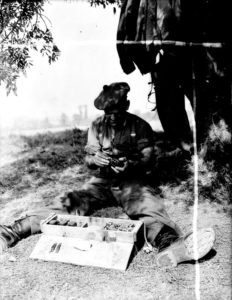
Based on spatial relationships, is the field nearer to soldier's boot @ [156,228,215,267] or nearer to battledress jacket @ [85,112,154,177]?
soldier's boot @ [156,228,215,267]

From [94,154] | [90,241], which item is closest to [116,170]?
[94,154]

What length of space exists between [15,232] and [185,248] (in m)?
2.23

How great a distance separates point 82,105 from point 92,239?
11.4 m

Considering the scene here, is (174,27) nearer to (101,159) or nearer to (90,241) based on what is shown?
(101,159)

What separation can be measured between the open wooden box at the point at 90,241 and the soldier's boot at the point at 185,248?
0.38 m

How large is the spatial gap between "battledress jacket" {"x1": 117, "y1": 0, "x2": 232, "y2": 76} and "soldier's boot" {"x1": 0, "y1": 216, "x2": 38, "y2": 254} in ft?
8.74

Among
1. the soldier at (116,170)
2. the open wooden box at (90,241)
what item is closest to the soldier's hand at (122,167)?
the soldier at (116,170)

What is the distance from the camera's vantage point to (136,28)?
174 inches

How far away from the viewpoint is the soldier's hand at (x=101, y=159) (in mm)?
4871

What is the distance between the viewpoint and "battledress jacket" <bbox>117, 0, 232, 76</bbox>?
4.14 m

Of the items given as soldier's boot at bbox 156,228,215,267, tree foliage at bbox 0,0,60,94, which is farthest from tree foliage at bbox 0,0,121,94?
soldier's boot at bbox 156,228,215,267

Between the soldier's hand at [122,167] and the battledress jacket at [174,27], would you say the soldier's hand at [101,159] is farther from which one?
the battledress jacket at [174,27]

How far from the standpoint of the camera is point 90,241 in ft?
13.1

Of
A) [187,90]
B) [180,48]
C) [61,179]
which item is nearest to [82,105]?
[61,179]
